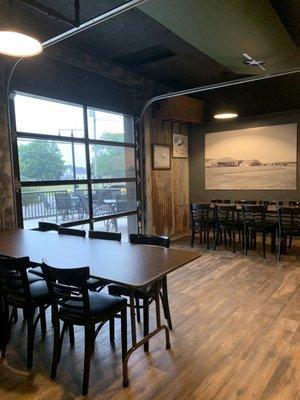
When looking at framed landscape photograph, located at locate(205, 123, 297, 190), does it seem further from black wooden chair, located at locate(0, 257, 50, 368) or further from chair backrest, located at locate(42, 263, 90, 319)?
chair backrest, located at locate(42, 263, 90, 319)

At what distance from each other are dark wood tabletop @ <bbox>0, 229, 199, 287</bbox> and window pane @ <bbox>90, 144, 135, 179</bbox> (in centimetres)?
205

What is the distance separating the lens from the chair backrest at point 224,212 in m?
5.37

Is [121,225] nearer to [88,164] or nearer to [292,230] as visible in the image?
[88,164]

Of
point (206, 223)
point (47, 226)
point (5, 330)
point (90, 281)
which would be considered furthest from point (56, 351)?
point (206, 223)

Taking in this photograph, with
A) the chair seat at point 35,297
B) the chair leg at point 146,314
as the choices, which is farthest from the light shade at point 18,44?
the chair leg at point 146,314

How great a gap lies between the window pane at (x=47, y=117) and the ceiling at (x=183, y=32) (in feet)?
2.80

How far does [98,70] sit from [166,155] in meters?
2.27

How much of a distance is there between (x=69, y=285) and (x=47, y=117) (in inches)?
117

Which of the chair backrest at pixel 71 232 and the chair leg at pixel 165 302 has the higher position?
the chair backrest at pixel 71 232

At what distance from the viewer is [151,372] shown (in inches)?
86.7

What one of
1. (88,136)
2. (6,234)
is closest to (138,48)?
(88,136)

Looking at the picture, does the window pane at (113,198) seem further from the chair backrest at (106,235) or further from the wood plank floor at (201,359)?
the wood plank floor at (201,359)

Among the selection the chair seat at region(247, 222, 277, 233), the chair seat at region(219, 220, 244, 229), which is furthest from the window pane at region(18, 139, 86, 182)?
the chair seat at region(247, 222, 277, 233)

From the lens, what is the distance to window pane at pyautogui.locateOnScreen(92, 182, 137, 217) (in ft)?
16.5
